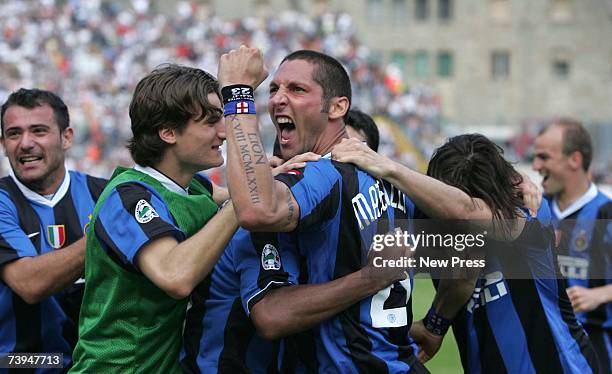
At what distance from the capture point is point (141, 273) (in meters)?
3.79

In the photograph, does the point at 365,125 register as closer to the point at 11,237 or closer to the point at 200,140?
the point at 200,140

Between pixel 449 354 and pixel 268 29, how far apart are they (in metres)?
27.2

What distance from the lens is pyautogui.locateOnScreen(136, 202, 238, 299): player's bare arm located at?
11.7ft

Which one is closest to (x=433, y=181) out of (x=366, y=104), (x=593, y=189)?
(x=593, y=189)

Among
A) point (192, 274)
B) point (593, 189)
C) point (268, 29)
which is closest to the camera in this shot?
point (192, 274)

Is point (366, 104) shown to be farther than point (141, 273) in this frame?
Yes

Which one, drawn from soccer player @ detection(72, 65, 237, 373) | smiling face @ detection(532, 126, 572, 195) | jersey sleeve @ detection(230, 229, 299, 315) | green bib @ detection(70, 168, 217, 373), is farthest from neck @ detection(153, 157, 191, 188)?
smiling face @ detection(532, 126, 572, 195)

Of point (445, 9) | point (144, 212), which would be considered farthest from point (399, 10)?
point (144, 212)

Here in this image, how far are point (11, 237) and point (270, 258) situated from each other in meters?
1.59

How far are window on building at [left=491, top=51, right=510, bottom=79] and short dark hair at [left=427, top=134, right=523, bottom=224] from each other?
47709 mm

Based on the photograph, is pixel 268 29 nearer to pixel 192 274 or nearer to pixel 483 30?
pixel 483 30

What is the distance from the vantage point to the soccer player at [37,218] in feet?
14.8

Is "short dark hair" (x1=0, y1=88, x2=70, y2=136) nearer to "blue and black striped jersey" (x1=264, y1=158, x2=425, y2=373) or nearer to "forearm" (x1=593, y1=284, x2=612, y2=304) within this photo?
"blue and black striped jersey" (x1=264, y1=158, x2=425, y2=373)

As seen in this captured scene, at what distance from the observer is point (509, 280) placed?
4.20 metres
